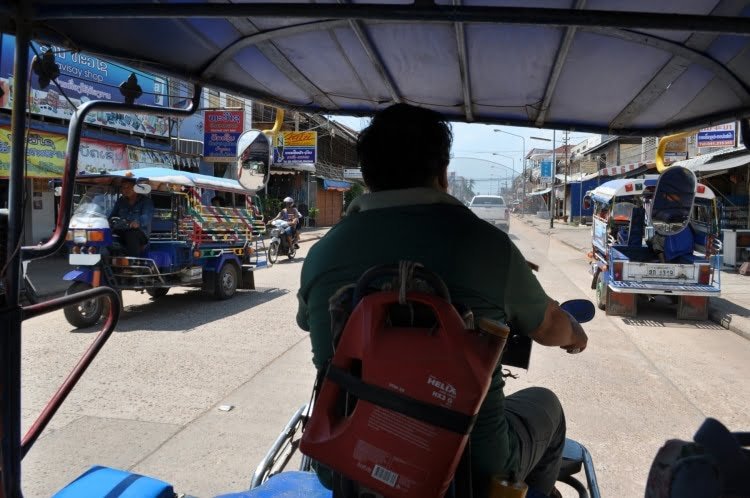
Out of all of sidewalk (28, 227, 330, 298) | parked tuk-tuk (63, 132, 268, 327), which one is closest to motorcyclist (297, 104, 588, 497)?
parked tuk-tuk (63, 132, 268, 327)

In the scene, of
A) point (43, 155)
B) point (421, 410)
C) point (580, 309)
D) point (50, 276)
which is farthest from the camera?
point (43, 155)

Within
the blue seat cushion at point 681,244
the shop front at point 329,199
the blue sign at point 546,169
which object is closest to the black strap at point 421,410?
the blue seat cushion at point 681,244

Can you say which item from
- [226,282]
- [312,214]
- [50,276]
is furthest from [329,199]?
[226,282]

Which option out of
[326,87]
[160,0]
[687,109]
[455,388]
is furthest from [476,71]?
[455,388]

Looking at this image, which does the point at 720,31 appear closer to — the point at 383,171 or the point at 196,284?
the point at 383,171

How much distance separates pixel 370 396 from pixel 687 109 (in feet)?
8.49

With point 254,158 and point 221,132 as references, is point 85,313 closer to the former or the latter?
point 254,158

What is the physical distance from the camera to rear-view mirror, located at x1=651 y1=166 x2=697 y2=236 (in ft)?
24.8

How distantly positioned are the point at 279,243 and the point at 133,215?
7.43 meters

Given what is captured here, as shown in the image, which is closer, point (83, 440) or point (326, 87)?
point (326, 87)

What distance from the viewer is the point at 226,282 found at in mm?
9797

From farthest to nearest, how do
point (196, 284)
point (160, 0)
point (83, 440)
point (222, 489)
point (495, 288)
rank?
point (196, 284)
point (83, 440)
point (222, 489)
point (160, 0)
point (495, 288)

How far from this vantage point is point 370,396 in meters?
1.18

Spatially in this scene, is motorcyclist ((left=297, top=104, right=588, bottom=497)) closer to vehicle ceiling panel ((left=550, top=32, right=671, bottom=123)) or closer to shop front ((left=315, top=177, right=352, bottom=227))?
vehicle ceiling panel ((left=550, top=32, right=671, bottom=123))
